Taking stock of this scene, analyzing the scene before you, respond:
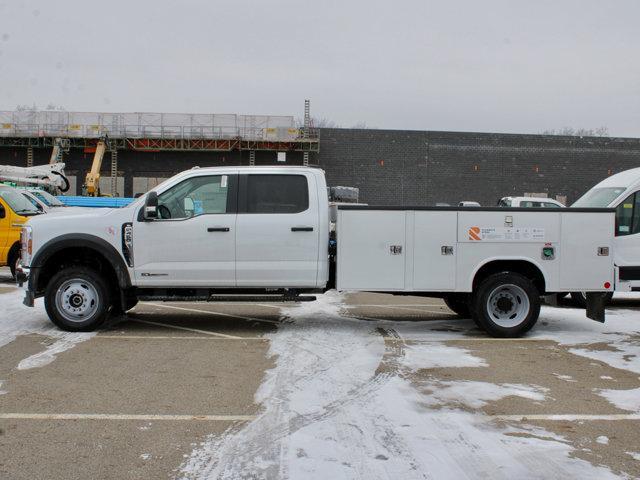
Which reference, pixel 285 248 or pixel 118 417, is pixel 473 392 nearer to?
pixel 118 417

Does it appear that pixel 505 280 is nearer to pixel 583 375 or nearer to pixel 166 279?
pixel 583 375

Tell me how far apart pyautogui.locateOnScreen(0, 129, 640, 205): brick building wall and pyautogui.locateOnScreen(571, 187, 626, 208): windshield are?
29161 millimetres

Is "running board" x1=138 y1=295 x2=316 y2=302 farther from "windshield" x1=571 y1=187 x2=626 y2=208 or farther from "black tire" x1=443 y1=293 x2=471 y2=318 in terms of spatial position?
"windshield" x1=571 y1=187 x2=626 y2=208

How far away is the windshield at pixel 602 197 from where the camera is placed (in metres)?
10.9

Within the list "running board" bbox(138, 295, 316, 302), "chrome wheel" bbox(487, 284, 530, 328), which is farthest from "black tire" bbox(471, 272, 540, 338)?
"running board" bbox(138, 295, 316, 302)

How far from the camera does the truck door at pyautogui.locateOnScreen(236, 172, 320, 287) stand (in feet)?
28.2

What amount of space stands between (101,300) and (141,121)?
115ft

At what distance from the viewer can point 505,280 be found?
8.77 meters

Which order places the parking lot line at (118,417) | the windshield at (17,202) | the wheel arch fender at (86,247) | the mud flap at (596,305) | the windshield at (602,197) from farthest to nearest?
1. the windshield at (17,202)
2. the windshield at (602,197)
3. the mud flap at (596,305)
4. the wheel arch fender at (86,247)
5. the parking lot line at (118,417)

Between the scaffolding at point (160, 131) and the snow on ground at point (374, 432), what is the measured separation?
112 ft

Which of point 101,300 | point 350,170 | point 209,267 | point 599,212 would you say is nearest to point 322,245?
point 209,267

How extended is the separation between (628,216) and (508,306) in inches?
121

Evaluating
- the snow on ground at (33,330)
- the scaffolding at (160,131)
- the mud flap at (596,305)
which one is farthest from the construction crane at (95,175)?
the mud flap at (596,305)

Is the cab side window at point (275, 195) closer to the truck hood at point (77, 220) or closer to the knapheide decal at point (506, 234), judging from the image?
the truck hood at point (77, 220)
